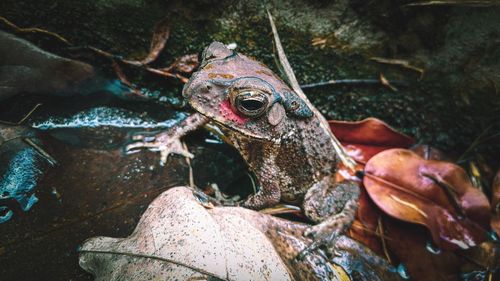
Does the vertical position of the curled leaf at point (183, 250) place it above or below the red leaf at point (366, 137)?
below

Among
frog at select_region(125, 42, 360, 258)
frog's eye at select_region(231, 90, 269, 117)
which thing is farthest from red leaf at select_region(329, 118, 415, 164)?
frog's eye at select_region(231, 90, 269, 117)

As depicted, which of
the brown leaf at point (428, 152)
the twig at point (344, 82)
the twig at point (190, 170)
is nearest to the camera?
the twig at point (190, 170)

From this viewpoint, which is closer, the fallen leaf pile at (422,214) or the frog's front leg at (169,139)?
the fallen leaf pile at (422,214)

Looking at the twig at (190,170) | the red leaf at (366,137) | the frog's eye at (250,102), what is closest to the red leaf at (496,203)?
the red leaf at (366,137)

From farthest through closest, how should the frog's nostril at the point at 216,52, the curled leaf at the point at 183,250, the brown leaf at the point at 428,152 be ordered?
the brown leaf at the point at 428,152
the frog's nostril at the point at 216,52
the curled leaf at the point at 183,250

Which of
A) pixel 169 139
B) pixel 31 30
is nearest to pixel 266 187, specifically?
pixel 169 139

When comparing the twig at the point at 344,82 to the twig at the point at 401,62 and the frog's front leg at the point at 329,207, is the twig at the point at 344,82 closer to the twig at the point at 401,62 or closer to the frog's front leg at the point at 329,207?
the twig at the point at 401,62

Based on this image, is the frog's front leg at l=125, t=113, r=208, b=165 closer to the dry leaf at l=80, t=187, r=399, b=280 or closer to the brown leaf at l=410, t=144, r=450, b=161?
the dry leaf at l=80, t=187, r=399, b=280
